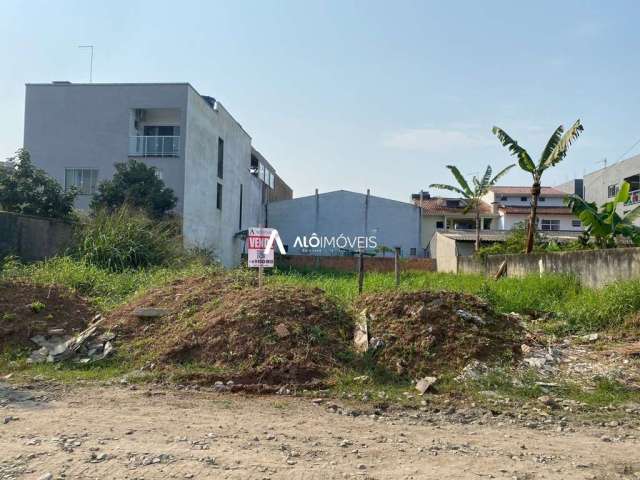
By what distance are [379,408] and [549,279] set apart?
9.21 m

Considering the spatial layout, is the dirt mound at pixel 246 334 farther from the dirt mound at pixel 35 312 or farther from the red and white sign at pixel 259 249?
the dirt mound at pixel 35 312

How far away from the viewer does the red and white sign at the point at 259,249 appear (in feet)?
31.2

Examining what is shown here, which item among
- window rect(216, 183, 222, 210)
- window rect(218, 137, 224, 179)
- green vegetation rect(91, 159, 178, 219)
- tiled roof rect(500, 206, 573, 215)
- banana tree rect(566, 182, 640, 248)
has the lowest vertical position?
banana tree rect(566, 182, 640, 248)

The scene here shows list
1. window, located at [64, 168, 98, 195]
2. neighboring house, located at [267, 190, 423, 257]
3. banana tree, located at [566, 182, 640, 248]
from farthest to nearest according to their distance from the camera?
neighboring house, located at [267, 190, 423, 257], window, located at [64, 168, 98, 195], banana tree, located at [566, 182, 640, 248]

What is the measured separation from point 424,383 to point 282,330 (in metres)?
2.21

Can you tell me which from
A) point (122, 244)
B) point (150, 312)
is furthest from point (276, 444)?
point (122, 244)

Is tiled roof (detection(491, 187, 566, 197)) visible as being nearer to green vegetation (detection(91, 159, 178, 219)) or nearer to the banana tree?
the banana tree

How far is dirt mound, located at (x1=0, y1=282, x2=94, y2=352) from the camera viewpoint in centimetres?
887

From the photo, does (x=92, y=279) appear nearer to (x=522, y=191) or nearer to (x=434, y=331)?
(x=434, y=331)

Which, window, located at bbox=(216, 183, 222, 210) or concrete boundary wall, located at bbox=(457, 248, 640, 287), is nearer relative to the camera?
concrete boundary wall, located at bbox=(457, 248, 640, 287)

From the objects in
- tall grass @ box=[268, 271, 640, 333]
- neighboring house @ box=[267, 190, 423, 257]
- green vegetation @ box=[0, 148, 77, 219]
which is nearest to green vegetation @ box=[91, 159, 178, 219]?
green vegetation @ box=[0, 148, 77, 219]

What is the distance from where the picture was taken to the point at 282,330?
7980mm

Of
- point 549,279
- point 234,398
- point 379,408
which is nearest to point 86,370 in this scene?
point 234,398

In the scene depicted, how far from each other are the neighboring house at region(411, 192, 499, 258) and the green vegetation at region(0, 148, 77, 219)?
3153 cm
